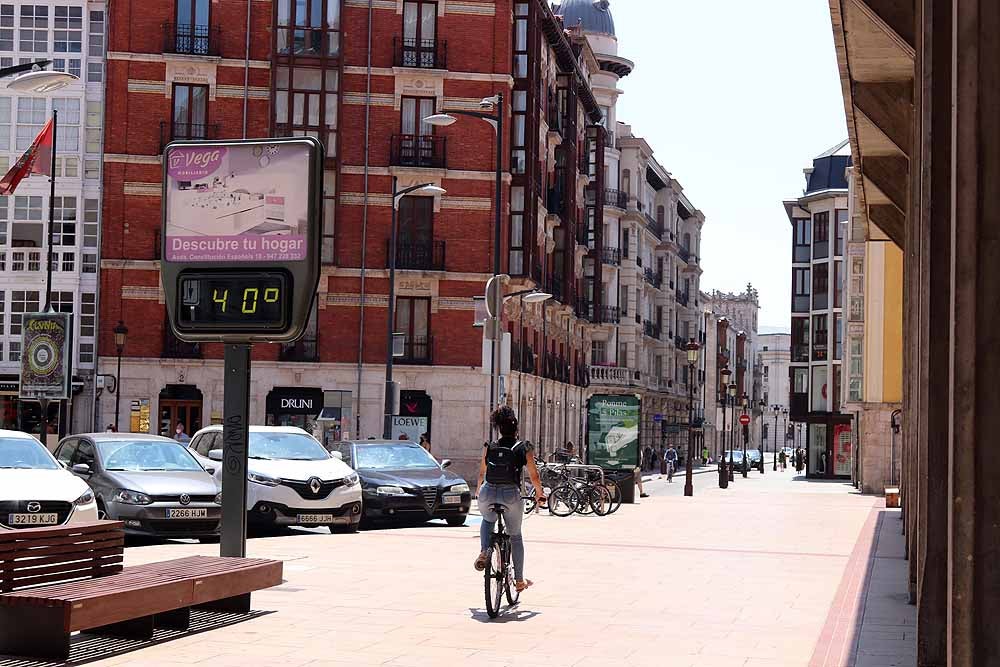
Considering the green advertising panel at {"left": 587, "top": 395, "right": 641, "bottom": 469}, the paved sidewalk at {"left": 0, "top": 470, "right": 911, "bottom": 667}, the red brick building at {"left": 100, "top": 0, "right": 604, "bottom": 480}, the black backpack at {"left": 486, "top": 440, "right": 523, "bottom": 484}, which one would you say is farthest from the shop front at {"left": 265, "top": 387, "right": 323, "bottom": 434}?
the black backpack at {"left": 486, "top": 440, "right": 523, "bottom": 484}

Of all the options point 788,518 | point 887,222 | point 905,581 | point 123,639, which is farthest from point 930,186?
point 788,518

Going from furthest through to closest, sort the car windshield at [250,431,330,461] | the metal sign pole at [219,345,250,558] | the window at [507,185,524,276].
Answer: the window at [507,185,524,276] → the car windshield at [250,431,330,461] → the metal sign pole at [219,345,250,558]

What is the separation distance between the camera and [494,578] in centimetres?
1254

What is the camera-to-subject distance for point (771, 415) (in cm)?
18975

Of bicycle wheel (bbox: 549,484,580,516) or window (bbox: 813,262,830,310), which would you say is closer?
bicycle wheel (bbox: 549,484,580,516)

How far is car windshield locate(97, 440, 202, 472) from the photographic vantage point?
67.8ft

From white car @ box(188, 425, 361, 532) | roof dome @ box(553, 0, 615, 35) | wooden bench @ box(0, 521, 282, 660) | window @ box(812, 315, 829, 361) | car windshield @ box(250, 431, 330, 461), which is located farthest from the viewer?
roof dome @ box(553, 0, 615, 35)

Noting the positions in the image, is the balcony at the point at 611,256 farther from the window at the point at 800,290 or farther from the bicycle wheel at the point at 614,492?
the bicycle wheel at the point at 614,492

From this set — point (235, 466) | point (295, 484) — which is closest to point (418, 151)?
point (295, 484)

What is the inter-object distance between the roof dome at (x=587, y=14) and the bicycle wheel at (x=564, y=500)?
216 feet

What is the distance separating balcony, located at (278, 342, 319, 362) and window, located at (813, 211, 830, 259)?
43253mm

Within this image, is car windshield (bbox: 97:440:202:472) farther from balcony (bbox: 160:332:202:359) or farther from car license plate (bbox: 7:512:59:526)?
balcony (bbox: 160:332:202:359)

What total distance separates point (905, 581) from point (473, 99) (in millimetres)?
35971

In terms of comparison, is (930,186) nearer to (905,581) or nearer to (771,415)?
(905,581)
